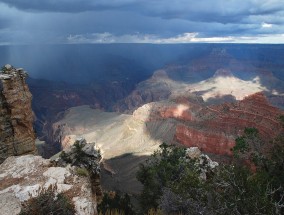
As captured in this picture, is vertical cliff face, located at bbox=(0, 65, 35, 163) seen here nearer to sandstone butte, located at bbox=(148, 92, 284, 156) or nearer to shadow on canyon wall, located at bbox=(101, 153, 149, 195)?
shadow on canyon wall, located at bbox=(101, 153, 149, 195)

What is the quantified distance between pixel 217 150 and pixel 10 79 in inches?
2484

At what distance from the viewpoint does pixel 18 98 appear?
27453mm

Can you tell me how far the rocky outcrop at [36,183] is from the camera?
1216 centimetres

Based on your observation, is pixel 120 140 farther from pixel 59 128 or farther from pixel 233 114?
pixel 59 128

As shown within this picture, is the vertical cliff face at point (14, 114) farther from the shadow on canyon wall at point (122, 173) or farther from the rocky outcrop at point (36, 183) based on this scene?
the shadow on canyon wall at point (122, 173)

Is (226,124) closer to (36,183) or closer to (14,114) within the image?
(14,114)

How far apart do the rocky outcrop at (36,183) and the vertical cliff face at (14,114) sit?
38.3 feet

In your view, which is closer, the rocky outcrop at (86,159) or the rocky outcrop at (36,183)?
the rocky outcrop at (36,183)

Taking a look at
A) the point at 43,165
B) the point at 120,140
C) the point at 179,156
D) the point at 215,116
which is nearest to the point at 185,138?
the point at 215,116

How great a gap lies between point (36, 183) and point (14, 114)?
15000 millimetres

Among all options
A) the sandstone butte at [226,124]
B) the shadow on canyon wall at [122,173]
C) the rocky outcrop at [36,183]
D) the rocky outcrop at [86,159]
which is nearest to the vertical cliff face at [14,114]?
the rocky outcrop at [86,159]

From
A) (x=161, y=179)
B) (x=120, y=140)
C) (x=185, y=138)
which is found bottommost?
(x=120, y=140)

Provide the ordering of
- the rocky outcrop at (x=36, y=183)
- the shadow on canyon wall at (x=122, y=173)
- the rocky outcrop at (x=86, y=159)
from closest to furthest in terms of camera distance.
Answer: the rocky outcrop at (x=36, y=183) < the rocky outcrop at (x=86, y=159) < the shadow on canyon wall at (x=122, y=173)

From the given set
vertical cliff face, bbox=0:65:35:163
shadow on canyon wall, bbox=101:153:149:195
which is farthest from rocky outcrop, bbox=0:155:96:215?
shadow on canyon wall, bbox=101:153:149:195
